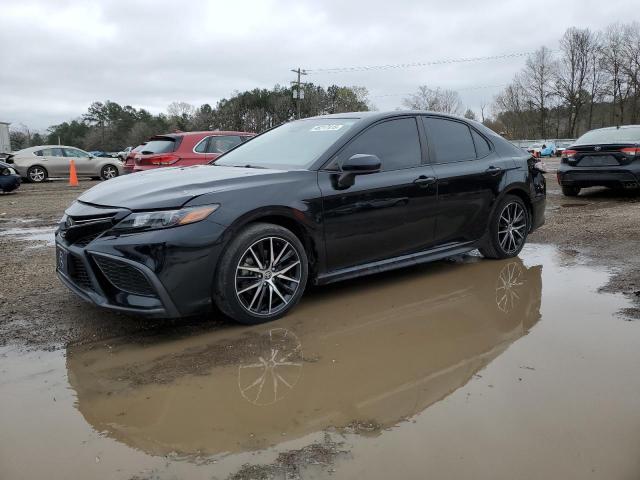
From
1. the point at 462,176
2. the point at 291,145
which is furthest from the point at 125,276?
the point at 462,176

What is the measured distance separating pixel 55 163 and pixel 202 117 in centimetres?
4204

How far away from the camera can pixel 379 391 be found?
291cm

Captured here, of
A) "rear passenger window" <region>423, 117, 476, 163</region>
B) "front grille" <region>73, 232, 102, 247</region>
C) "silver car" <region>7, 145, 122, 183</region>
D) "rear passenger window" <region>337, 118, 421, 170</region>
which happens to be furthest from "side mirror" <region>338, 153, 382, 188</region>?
"silver car" <region>7, 145, 122, 183</region>

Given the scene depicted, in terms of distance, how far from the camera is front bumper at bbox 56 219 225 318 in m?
3.46

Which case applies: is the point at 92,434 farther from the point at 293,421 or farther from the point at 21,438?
the point at 293,421

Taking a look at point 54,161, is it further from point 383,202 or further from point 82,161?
point 383,202

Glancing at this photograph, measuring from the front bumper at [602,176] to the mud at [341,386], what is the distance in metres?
5.97

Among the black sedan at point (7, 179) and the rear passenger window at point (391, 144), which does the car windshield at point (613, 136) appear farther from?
the black sedan at point (7, 179)

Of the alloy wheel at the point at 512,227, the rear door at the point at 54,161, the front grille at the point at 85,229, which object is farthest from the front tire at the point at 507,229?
the rear door at the point at 54,161

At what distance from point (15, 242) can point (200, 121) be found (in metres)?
55.9

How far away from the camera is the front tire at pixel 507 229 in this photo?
18.2 feet

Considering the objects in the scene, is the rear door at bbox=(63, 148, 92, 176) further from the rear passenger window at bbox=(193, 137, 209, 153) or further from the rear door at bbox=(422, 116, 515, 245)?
the rear door at bbox=(422, 116, 515, 245)

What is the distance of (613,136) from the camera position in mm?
10648

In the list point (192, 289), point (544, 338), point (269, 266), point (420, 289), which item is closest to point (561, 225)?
point (420, 289)
